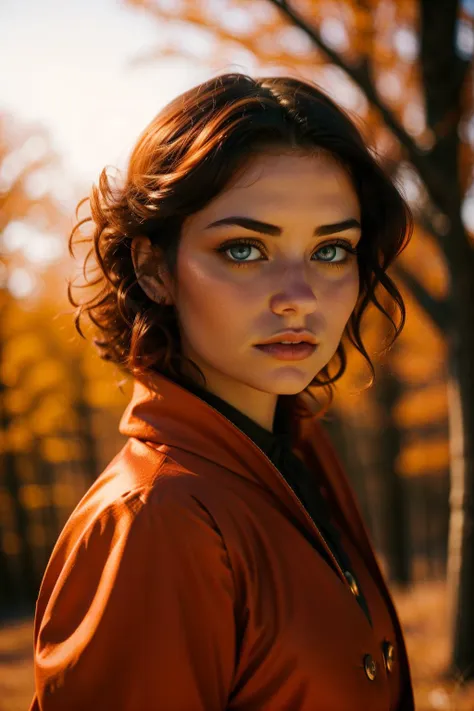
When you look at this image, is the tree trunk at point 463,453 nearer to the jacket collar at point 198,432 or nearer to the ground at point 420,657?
the ground at point 420,657

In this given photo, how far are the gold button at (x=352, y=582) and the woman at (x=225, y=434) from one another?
0.02 meters

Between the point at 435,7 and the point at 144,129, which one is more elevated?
the point at 435,7

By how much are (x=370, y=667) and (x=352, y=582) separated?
12.0 inches

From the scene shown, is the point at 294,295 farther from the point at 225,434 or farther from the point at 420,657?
the point at 420,657

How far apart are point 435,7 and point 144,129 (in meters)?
3.37

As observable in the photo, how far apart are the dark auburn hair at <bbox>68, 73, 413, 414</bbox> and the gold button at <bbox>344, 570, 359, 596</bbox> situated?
28.7 inches

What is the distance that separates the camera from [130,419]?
1.68m

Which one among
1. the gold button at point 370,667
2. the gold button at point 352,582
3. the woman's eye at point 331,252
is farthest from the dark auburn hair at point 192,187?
the gold button at point 370,667

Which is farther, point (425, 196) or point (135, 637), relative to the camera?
point (425, 196)

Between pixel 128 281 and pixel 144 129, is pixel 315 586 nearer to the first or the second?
pixel 128 281

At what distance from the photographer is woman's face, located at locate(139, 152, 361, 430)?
157 centimetres

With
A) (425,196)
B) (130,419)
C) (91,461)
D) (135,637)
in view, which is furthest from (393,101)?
(91,461)

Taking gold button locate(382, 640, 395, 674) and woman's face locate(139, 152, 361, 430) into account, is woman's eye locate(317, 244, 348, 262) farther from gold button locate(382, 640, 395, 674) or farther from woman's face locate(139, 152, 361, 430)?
gold button locate(382, 640, 395, 674)

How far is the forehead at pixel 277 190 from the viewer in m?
1.56
